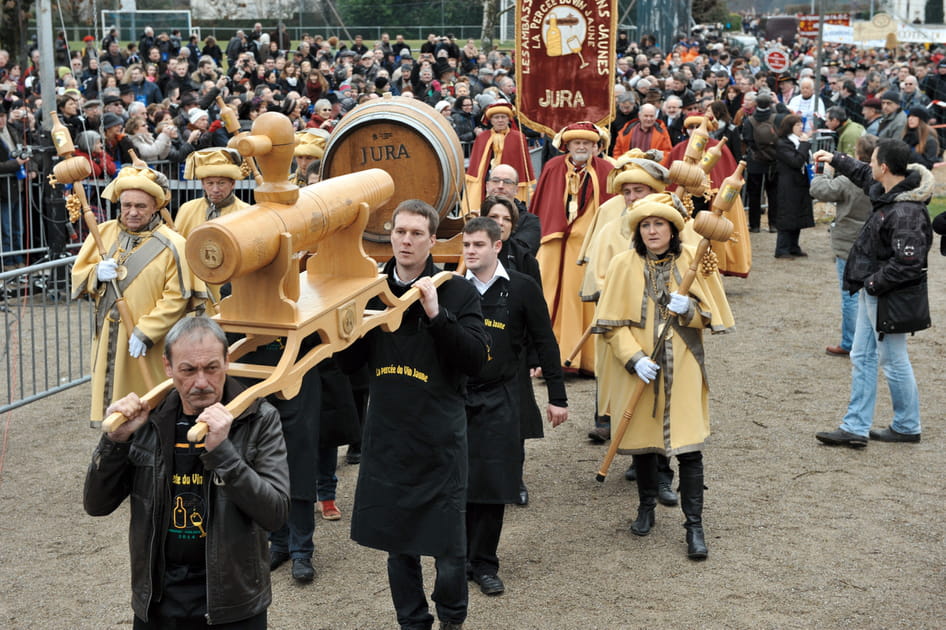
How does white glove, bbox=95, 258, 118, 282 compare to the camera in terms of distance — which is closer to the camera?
white glove, bbox=95, 258, 118, 282

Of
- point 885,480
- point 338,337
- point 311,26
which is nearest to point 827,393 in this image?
point 885,480

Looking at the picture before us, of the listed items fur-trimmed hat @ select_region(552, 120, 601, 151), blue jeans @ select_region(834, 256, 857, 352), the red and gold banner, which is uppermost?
the red and gold banner

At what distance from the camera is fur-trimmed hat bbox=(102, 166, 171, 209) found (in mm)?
6625

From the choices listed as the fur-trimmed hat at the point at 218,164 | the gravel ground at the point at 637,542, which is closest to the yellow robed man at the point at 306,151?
the fur-trimmed hat at the point at 218,164

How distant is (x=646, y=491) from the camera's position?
6.61 m

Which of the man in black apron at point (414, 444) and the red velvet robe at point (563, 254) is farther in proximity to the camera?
the red velvet robe at point (563, 254)

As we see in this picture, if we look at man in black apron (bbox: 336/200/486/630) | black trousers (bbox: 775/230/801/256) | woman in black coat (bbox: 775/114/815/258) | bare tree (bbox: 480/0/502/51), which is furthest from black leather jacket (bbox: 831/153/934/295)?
bare tree (bbox: 480/0/502/51)

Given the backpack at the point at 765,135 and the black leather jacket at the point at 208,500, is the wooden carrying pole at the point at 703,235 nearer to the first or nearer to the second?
the black leather jacket at the point at 208,500

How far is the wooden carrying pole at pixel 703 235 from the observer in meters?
5.56

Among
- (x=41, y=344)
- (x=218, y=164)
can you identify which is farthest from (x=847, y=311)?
(x=41, y=344)

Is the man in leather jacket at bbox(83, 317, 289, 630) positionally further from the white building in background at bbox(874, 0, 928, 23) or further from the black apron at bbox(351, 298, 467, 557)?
the white building in background at bbox(874, 0, 928, 23)

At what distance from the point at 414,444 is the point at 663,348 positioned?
1988 millimetres

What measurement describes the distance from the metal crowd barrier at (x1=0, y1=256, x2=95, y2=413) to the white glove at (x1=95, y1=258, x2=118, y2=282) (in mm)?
1493

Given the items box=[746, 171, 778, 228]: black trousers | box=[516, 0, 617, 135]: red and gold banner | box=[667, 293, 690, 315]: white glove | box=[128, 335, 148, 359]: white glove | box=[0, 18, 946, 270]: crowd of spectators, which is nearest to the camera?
box=[667, 293, 690, 315]: white glove
